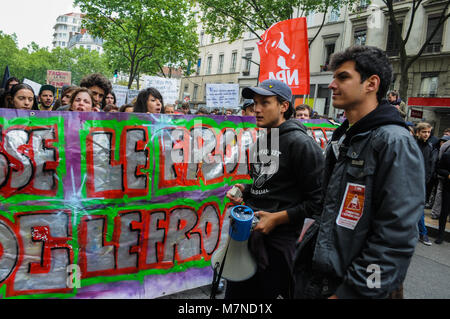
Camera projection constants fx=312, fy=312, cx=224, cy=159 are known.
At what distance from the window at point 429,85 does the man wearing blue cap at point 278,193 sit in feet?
65.8

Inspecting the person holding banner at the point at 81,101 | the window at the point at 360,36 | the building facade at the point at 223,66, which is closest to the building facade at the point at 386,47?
the window at the point at 360,36

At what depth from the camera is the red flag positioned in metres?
5.33

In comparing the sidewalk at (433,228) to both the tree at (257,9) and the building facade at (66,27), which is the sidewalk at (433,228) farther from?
the building facade at (66,27)

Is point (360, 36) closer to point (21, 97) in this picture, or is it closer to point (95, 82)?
point (95, 82)

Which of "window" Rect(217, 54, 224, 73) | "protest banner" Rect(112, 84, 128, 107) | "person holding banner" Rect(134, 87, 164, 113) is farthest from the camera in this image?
"window" Rect(217, 54, 224, 73)

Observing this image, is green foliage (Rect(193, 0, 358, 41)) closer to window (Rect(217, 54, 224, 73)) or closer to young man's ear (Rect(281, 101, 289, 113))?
window (Rect(217, 54, 224, 73))

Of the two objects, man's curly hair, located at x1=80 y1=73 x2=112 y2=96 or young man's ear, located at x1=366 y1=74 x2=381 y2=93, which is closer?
young man's ear, located at x1=366 y1=74 x2=381 y2=93

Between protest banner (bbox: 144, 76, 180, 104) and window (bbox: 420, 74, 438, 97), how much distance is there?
53.2 feet

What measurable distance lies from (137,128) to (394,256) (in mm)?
2300

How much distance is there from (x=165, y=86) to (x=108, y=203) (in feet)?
22.1

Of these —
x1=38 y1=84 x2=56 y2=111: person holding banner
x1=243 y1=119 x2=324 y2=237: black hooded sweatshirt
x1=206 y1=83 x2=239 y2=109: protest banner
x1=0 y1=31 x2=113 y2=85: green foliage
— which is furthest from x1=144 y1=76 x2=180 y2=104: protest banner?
x1=0 y1=31 x2=113 y2=85: green foliage

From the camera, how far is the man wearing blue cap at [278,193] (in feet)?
6.02
